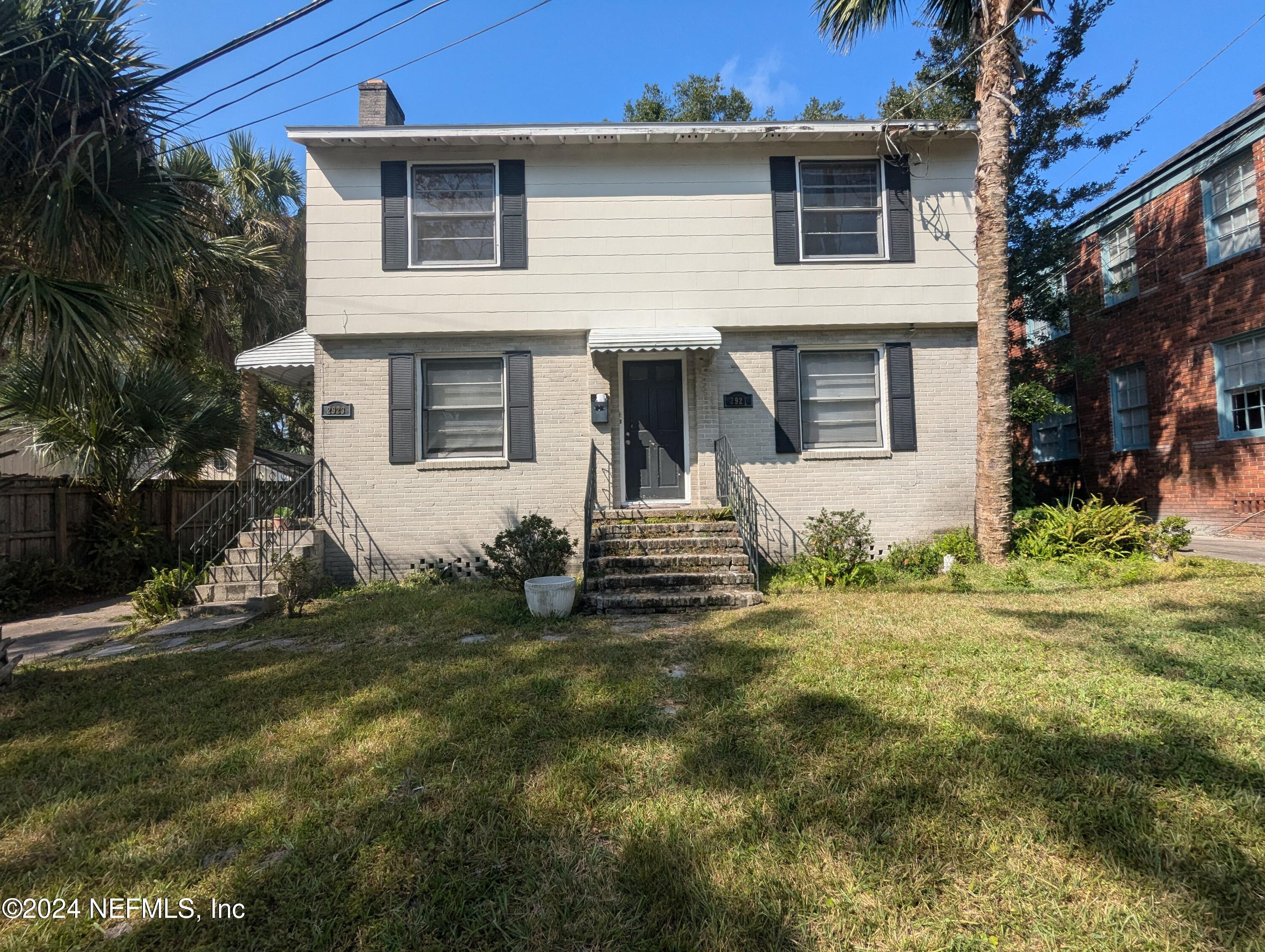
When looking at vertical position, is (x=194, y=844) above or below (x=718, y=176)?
below

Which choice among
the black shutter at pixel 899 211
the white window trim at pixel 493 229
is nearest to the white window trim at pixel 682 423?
the white window trim at pixel 493 229

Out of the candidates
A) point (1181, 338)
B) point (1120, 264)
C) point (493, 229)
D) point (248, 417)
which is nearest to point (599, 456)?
point (493, 229)

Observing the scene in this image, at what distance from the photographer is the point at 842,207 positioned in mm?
8883

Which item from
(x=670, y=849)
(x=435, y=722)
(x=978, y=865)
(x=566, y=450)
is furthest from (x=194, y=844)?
(x=566, y=450)

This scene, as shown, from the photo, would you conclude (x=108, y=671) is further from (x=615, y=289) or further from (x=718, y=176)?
(x=718, y=176)

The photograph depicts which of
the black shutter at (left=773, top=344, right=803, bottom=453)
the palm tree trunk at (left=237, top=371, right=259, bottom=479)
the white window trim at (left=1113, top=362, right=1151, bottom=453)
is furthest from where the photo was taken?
the white window trim at (left=1113, top=362, right=1151, bottom=453)

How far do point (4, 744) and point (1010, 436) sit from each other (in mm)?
10115

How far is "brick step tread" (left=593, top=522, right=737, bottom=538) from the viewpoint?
24.0 feet

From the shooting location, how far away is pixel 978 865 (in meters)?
2.15

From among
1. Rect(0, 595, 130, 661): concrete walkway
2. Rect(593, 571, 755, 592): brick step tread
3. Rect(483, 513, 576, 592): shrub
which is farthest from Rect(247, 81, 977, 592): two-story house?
Rect(0, 595, 130, 661): concrete walkway

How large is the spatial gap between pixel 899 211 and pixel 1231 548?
22.5 ft

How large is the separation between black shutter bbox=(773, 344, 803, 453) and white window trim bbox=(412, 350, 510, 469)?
12.8ft

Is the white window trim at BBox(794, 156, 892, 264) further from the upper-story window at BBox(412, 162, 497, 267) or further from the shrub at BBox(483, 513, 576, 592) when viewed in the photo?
the shrub at BBox(483, 513, 576, 592)

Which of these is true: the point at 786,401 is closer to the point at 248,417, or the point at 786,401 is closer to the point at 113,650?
the point at 113,650
